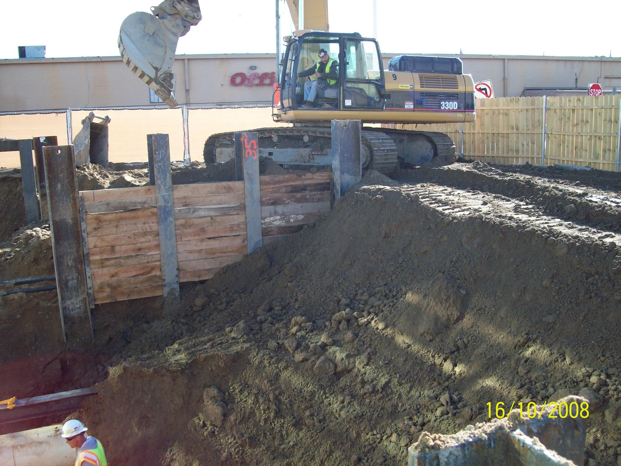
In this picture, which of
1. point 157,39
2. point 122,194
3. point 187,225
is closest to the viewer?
point 122,194

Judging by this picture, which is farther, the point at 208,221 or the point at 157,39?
the point at 157,39

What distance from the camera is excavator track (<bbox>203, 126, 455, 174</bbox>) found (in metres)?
10.4

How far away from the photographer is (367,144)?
1044cm

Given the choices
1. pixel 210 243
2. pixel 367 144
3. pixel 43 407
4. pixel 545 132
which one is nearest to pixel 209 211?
pixel 210 243

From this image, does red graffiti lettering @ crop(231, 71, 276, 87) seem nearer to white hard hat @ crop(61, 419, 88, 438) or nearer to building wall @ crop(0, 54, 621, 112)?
building wall @ crop(0, 54, 621, 112)

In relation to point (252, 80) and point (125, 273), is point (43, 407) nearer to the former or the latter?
point (125, 273)

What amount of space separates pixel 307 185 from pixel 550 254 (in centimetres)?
366

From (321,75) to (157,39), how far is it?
10.1 feet

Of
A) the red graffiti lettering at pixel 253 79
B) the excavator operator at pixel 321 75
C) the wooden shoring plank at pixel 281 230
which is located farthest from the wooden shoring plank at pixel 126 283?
the red graffiti lettering at pixel 253 79

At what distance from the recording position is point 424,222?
6156 mm

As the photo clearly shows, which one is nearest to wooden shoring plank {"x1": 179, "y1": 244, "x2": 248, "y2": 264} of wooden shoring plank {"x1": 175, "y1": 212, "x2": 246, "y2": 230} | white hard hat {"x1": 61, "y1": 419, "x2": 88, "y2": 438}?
wooden shoring plank {"x1": 175, "y1": 212, "x2": 246, "y2": 230}

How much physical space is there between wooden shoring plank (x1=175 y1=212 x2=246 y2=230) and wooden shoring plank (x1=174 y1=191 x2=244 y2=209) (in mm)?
165

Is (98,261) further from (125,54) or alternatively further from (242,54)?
(242,54)
